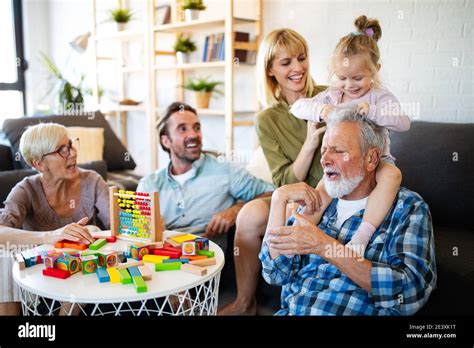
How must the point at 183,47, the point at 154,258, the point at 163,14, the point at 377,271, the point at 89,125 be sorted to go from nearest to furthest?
1. the point at 377,271
2. the point at 154,258
3. the point at 89,125
4. the point at 163,14
5. the point at 183,47

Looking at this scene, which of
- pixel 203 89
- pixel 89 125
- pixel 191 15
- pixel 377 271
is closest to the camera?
pixel 377 271

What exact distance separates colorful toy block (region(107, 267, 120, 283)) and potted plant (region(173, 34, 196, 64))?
3.72 feet

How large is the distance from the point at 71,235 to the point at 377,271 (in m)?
0.90

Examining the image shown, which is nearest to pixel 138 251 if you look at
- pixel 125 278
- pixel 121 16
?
pixel 125 278

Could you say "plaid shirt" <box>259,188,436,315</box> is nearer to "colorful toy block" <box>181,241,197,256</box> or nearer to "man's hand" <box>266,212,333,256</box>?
"man's hand" <box>266,212,333,256</box>

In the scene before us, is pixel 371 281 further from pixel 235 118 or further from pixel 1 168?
pixel 1 168

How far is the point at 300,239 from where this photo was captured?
52.6 inches

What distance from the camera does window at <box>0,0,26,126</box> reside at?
5.12 feet

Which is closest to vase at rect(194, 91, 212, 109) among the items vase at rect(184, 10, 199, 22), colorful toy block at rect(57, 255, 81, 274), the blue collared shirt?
vase at rect(184, 10, 199, 22)

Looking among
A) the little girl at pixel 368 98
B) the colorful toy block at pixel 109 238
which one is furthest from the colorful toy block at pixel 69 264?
the little girl at pixel 368 98

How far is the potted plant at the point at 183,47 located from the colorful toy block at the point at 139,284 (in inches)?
46.4

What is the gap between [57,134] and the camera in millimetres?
1610

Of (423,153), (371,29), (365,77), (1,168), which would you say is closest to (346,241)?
(423,153)

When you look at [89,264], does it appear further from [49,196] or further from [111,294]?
[49,196]
